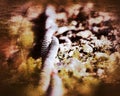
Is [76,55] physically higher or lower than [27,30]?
lower

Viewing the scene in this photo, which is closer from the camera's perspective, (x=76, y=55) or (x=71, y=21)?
(x=76, y=55)

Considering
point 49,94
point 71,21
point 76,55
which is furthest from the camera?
point 71,21

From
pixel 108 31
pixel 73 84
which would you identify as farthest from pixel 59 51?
pixel 108 31

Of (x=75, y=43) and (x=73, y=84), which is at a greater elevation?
(x=75, y=43)

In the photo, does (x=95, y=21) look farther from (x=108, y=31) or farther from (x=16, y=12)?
(x=16, y=12)

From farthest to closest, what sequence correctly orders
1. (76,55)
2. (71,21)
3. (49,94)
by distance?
(71,21) < (76,55) < (49,94)

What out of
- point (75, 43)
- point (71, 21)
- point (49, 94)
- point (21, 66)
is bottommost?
point (49, 94)

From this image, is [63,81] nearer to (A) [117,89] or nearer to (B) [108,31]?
(A) [117,89]

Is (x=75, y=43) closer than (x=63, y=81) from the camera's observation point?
No

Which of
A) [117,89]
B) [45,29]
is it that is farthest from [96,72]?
[45,29]
